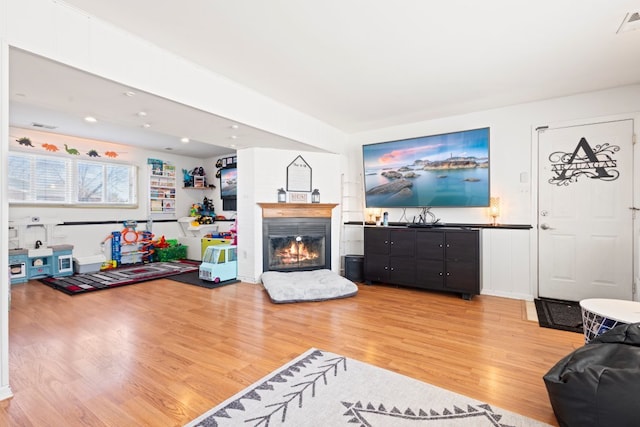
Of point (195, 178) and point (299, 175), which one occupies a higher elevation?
point (195, 178)

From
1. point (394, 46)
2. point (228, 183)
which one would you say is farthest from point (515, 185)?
point (228, 183)

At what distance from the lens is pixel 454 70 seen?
3072 millimetres

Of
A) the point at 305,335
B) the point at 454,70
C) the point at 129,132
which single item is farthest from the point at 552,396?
the point at 129,132

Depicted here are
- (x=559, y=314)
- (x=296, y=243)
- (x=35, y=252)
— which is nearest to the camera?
(x=559, y=314)

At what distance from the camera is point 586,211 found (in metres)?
3.64

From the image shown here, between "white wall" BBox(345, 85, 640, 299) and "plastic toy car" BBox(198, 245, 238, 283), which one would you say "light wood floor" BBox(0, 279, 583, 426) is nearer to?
"white wall" BBox(345, 85, 640, 299)

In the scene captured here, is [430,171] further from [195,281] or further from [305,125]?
[195,281]

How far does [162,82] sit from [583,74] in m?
4.21

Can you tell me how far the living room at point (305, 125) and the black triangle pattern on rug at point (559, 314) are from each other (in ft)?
0.83

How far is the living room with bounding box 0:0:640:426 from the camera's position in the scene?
2.10 meters

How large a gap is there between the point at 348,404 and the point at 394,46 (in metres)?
2.78

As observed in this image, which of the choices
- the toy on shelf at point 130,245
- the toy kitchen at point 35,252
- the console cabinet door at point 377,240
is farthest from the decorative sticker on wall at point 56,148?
the console cabinet door at point 377,240

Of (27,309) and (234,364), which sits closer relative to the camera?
(234,364)

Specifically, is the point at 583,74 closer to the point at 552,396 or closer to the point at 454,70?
the point at 454,70
